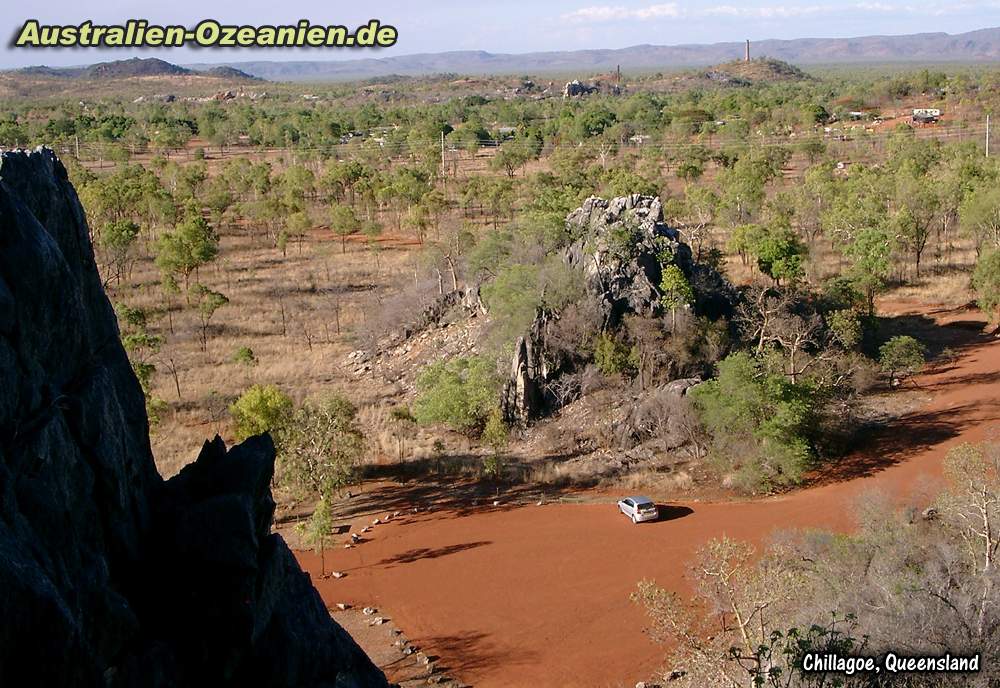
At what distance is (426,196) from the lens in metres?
59.0

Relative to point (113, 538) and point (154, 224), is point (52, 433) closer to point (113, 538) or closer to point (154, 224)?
point (113, 538)

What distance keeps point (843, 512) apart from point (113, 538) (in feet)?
59.0

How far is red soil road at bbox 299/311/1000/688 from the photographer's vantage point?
17.7 meters

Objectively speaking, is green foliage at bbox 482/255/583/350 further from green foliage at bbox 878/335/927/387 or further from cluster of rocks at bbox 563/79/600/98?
cluster of rocks at bbox 563/79/600/98

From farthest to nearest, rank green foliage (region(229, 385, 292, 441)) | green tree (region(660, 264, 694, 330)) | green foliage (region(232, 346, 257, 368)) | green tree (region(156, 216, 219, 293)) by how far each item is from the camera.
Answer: green tree (region(156, 216, 219, 293)), green foliage (region(232, 346, 257, 368)), green tree (region(660, 264, 694, 330)), green foliage (region(229, 385, 292, 441))

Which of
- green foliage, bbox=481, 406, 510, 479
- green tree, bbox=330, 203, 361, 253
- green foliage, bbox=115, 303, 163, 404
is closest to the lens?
green foliage, bbox=481, 406, 510, 479

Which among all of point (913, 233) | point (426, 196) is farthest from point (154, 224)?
point (913, 233)

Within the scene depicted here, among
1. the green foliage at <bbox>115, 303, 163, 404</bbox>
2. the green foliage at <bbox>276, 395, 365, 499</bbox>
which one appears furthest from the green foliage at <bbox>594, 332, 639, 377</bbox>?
the green foliage at <bbox>115, 303, 163, 404</bbox>

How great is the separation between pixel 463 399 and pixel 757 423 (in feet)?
29.4

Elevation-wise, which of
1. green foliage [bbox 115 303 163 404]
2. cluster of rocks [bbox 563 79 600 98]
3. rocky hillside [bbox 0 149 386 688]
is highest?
cluster of rocks [bbox 563 79 600 98]

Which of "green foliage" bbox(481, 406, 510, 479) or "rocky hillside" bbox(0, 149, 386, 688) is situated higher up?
"rocky hillside" bbox(0, 149, 386, 688)

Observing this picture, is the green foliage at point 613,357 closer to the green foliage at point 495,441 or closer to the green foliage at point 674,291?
the green foliage at point 674,291

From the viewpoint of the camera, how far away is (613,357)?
30.3 meters

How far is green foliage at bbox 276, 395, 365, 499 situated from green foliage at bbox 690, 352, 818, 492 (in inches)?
395
